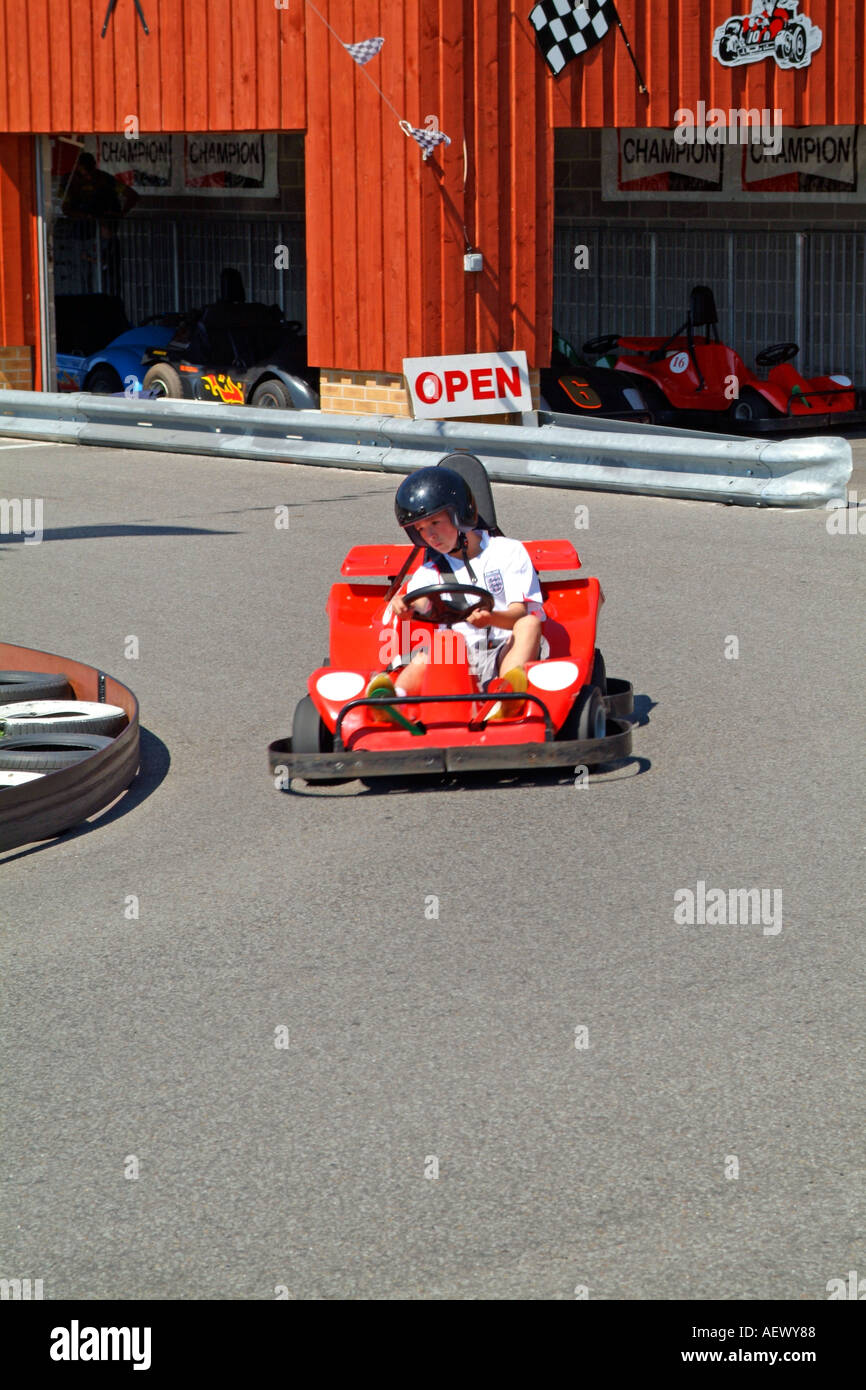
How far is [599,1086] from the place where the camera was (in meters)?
4.16

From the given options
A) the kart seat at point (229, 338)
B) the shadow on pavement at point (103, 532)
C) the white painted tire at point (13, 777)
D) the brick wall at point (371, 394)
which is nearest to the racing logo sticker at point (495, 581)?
the white painted tire at point (13, 777)

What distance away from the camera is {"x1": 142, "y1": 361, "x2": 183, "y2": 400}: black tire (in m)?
18.1

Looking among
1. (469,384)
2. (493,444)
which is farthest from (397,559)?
(469,384)

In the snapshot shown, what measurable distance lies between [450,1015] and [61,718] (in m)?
3.15

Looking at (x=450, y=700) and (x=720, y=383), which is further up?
(x=720, y=383)

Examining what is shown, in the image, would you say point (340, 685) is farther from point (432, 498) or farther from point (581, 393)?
point (581, 393)

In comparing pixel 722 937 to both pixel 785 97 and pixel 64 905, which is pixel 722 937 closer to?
pixel 64 905

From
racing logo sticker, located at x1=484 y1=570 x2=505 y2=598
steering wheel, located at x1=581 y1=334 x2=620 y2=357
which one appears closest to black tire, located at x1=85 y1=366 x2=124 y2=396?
steering wheel, located at x1=581 y1=334 x2=620 y2=357

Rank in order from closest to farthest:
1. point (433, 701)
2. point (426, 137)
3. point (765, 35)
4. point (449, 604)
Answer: point (433, 701) → point (449, 604) → point (426, 137) → point (765, 35)

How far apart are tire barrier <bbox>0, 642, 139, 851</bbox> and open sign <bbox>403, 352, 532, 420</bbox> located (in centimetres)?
766

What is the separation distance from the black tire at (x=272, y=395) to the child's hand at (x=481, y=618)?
10.5m

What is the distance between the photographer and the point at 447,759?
648cm

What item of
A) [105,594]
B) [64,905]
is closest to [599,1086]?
[64,905]

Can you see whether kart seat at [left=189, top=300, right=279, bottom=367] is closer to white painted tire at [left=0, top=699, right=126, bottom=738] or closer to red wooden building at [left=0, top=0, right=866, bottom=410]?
red wooden building at [left=0, top=0, right=866, bottom=410]
